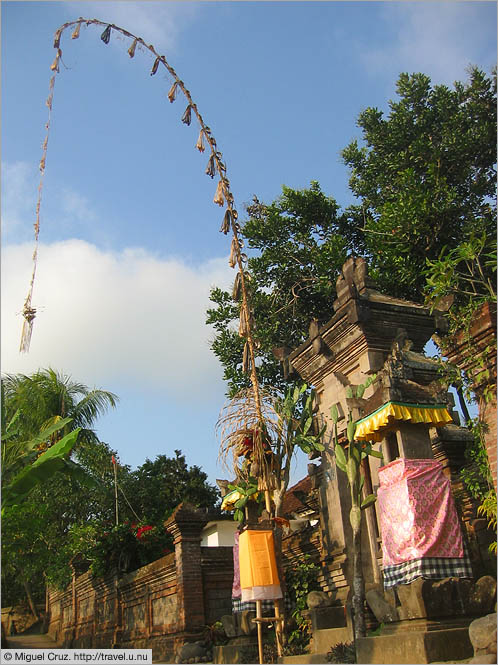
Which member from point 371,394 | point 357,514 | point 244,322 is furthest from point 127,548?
point 357,514

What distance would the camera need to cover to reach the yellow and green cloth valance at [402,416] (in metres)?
7.87

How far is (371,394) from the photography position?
10734 mm

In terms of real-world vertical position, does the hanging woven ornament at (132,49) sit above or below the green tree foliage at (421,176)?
below

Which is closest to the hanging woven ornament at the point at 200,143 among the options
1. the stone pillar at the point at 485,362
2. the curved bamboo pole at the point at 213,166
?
the curved bamboo pole at the point at 213,166

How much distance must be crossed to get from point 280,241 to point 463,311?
47.1 feet

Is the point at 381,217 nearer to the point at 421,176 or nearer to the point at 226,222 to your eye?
the point at 421,176

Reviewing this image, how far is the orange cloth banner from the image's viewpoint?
8914mm

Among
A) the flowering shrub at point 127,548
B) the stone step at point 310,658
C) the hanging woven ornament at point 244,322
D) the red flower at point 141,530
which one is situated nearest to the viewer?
the stone step at point 310,658

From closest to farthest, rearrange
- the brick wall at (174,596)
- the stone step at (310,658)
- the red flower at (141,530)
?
the stone step at (310,658)
the brick wall at (174,596)
the red flower at (141,530)

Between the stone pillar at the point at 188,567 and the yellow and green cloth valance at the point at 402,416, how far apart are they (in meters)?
5.41

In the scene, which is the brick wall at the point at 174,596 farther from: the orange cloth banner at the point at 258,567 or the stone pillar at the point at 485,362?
the stone pillar at the point at 485,362

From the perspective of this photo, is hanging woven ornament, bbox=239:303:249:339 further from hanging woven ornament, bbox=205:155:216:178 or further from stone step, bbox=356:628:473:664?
stone step, bbox=356:628:473:664

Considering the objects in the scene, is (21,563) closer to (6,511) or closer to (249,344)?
(6,511)

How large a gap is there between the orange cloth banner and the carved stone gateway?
3.98 ft
